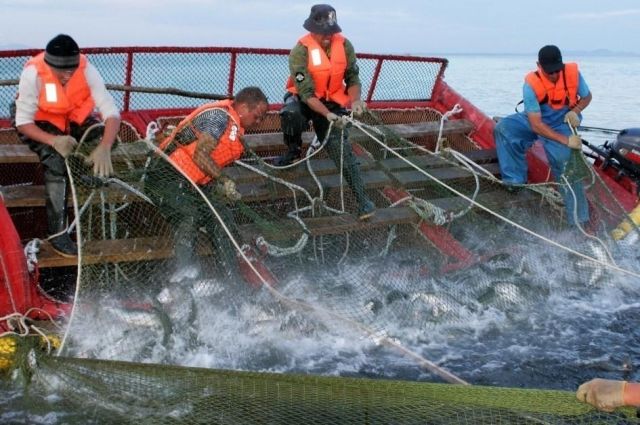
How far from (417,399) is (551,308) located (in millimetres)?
3851

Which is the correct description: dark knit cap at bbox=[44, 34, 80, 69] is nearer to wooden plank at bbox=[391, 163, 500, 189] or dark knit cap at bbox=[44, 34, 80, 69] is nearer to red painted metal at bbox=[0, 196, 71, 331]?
red painted metal at bbox=[0, 196, 71, 331]

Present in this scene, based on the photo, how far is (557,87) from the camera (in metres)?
8.48

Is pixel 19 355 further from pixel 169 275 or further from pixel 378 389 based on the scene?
pixel 378 389

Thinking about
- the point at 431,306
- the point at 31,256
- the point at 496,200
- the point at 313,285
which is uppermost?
the point at 496,200

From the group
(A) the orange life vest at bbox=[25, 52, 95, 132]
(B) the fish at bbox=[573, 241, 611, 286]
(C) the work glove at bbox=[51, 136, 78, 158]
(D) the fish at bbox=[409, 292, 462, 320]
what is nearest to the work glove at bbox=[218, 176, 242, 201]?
(C) the work glove at bbox=[51, 136, 78, 158]

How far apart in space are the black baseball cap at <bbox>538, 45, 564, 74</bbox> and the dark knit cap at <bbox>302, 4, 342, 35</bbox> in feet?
8.49

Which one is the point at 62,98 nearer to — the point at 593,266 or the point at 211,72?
the point at 211,72

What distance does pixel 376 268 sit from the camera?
698cm

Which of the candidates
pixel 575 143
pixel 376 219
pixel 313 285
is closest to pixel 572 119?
pixel 575 143

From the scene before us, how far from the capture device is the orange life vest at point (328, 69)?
7.73m

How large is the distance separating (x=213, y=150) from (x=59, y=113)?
1.37 m

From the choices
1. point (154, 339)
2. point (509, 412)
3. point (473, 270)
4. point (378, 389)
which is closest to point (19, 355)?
point (154, 339)

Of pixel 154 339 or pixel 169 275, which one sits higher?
pixel 169 275

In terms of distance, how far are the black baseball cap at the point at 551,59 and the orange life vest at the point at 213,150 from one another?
4.04 metres
